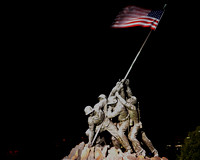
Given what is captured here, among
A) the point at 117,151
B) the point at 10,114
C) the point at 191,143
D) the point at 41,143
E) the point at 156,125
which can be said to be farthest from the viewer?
the point at 156,125

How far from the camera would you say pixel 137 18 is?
6121 mm

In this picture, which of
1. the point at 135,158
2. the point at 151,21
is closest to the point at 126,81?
the point at 151,21

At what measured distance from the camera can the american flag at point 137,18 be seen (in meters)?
6.03

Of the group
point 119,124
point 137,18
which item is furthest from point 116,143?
point 137,18

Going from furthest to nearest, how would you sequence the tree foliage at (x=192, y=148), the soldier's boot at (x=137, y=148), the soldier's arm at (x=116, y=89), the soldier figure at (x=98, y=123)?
the soldier's arm at (x=116, y=89)
the soldier figure at (x=98, y=123)
the tree foliage at (x=192, y=148)
the soldier's boot at (x=137, y=148)

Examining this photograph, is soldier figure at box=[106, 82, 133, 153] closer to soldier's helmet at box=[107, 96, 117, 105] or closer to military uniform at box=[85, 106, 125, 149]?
soldier's helmet at box=[107, 96, 117, 105]

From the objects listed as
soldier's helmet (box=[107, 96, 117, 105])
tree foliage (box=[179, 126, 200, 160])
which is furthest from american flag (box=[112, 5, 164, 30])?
tree foliage (box=[179, 126, 200, 160])

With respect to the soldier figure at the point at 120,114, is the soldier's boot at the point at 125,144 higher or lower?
lower

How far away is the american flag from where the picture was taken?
6031mm

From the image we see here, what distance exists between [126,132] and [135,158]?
105 centimetres

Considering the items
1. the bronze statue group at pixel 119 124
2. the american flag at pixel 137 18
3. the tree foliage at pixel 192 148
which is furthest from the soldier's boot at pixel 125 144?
the american flag at pixel 137 18

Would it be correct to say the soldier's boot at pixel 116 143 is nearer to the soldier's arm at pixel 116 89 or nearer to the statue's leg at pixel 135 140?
the statue's leg at pixel 135 140

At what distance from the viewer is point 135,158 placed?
14.3ft

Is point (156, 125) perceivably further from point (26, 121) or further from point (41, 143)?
point (26, 121)
